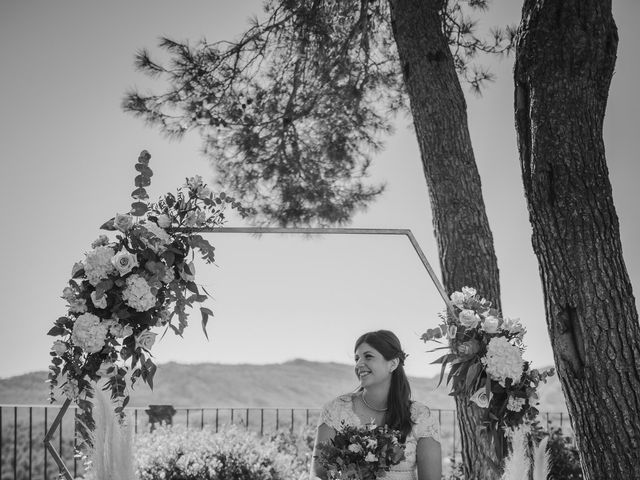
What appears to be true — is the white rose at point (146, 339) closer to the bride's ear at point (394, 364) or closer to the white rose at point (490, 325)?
the bride's ear at point (394, 364)

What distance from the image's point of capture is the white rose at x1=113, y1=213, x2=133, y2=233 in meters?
3.31

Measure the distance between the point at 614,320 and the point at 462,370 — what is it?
73 centimetres

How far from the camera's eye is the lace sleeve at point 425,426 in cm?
378

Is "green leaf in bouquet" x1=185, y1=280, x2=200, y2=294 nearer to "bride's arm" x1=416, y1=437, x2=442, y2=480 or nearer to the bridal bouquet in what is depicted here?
the bridal bouquet

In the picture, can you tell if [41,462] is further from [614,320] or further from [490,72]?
[614,320]

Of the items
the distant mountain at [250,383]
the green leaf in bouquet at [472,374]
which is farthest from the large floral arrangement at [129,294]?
the distant mountain at [250,383]

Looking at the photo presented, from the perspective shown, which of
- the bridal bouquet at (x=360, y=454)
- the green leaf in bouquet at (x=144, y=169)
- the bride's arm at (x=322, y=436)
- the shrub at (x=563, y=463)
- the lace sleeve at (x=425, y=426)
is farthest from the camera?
the shrub at (x=563, y=463)

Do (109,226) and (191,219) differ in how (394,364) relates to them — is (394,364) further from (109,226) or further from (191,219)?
(109,226)

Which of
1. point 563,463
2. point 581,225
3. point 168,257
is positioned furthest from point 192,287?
point 563,463

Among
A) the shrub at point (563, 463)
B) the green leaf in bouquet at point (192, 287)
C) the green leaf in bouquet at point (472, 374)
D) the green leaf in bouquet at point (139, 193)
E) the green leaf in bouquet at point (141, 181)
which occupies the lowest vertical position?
the shrub at point (563, 463)

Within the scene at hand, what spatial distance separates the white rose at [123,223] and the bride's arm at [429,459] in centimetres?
181

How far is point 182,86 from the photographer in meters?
6.77

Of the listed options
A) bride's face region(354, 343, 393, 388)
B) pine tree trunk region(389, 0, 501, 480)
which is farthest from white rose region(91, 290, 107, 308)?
pine tree trunk region(389, 0, 501, 480)

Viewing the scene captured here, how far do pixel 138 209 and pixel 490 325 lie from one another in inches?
67.5
